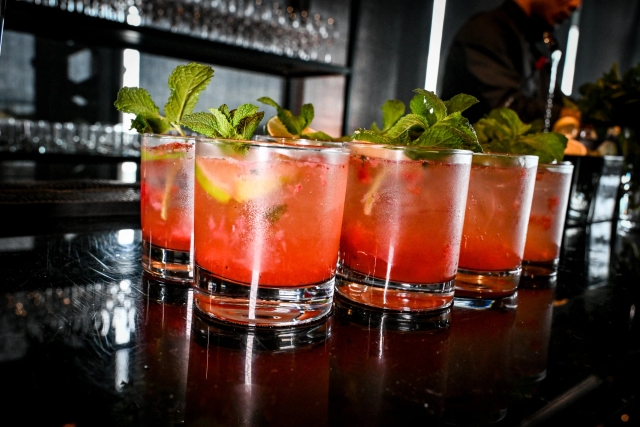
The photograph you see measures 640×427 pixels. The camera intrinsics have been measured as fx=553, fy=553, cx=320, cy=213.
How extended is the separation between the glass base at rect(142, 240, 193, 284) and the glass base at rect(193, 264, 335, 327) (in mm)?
146

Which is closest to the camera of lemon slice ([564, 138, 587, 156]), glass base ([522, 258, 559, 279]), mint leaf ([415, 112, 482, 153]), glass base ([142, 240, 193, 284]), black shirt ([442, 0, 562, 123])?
mint leaf ([415, 112, 482, 153])

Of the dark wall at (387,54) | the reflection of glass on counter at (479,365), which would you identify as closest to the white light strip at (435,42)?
the dark wall at (387,54)

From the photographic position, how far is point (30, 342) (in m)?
0.56

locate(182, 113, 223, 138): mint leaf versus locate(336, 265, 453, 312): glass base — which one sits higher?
locate(182, 113, 223, 138): mint leaf

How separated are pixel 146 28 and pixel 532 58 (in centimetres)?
209

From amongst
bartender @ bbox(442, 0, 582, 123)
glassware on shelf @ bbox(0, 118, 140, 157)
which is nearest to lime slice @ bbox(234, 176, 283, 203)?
bartender @ bbox(442, 0, 582, 123)

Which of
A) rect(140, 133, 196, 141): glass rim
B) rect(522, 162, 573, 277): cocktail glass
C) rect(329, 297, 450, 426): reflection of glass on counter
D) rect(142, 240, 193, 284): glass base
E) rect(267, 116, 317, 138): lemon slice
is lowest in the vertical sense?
rect(329, 297, 450, 426): reflection of glass on counter

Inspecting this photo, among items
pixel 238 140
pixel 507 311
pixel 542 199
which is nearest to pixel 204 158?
pixel 238 140

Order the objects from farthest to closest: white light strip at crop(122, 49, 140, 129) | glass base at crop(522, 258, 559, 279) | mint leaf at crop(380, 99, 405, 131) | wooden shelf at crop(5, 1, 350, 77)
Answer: white light strip at crop(122, 49, 140, 129), wooden shelf at crop(5, 1, 350, 77), glass base at crop(522, 258, 559, 279), mint leaf at crop(380, 99, 405, 131)

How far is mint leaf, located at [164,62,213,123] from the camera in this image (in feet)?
2.51

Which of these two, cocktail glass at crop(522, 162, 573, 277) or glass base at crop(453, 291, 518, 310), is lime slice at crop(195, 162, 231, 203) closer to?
glass base at crop(453, 291, 518, 310)

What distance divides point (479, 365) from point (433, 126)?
0.30 metres

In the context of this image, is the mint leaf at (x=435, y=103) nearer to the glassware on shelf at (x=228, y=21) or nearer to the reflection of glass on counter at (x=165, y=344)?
the reflection of glass on counter at (x=165, y=344)

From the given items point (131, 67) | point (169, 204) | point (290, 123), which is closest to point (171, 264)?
point (169, 204)
